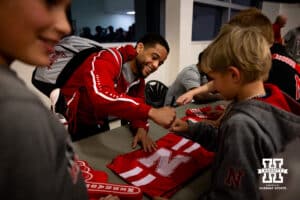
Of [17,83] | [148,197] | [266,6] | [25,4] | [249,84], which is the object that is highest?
[266,6]

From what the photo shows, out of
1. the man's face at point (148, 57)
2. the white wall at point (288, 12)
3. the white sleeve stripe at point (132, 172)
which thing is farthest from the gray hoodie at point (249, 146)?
the white wall at point (288, 12)

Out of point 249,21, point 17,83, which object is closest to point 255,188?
point 17,83

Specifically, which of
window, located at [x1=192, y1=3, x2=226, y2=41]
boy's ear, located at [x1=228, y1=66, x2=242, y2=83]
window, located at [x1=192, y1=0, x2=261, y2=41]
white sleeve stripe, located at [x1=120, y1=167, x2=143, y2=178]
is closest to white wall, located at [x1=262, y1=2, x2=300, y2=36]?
window, located at [x1=192, y1=0, x2=261, y2=41]

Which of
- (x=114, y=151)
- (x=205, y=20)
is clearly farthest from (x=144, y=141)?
(x=205, y=20)

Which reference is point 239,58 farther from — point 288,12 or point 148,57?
point 288,12

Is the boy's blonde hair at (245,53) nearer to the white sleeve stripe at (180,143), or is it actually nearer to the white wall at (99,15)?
the white sleeve stripe at (180,143)

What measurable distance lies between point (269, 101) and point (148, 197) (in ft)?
1.64

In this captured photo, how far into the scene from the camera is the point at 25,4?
1.02 ft

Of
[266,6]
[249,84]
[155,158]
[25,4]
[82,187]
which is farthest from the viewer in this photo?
[266,6]

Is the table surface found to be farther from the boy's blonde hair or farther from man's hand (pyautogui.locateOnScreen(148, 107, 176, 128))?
the boy's blonde hair

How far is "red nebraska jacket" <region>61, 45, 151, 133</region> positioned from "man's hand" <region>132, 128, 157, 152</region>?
0.05m

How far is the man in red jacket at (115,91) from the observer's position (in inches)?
40.1

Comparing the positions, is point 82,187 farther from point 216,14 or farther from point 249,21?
point 216,14

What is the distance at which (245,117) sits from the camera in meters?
0.72
